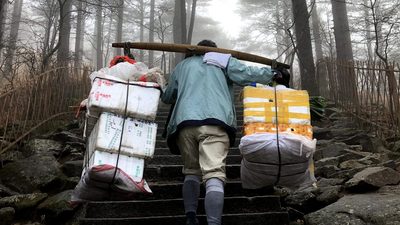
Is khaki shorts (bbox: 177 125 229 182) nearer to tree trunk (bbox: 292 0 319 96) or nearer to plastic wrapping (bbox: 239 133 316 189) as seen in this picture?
plastic wrapping (bbox: 239 133 316 189)

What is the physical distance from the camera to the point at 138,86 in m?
3.24

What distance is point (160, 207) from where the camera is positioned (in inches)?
159

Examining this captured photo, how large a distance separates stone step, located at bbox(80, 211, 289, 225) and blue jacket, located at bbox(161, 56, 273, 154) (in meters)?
0.70

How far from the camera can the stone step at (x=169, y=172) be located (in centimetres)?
486

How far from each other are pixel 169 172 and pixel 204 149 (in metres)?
1.83

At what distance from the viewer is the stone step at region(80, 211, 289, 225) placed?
148 inches

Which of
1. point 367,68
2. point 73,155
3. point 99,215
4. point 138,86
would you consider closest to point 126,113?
point 138,86

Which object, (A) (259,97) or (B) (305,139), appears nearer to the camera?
(B) (305,139)

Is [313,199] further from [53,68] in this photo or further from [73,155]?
[53,68]

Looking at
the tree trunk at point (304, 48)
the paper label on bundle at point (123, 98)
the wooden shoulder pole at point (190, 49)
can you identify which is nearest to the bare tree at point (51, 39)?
the wooden shoulder pole at point (190, 49)

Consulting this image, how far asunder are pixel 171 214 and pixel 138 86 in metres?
1.48

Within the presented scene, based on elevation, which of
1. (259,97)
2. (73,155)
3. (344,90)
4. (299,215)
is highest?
(344,90)

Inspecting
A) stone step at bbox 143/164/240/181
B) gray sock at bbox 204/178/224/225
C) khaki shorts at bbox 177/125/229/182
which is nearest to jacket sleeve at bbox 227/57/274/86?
khaki shorts at bbox 177/125/229/182

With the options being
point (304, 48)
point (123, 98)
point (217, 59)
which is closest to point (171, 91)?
point (217, 59)
